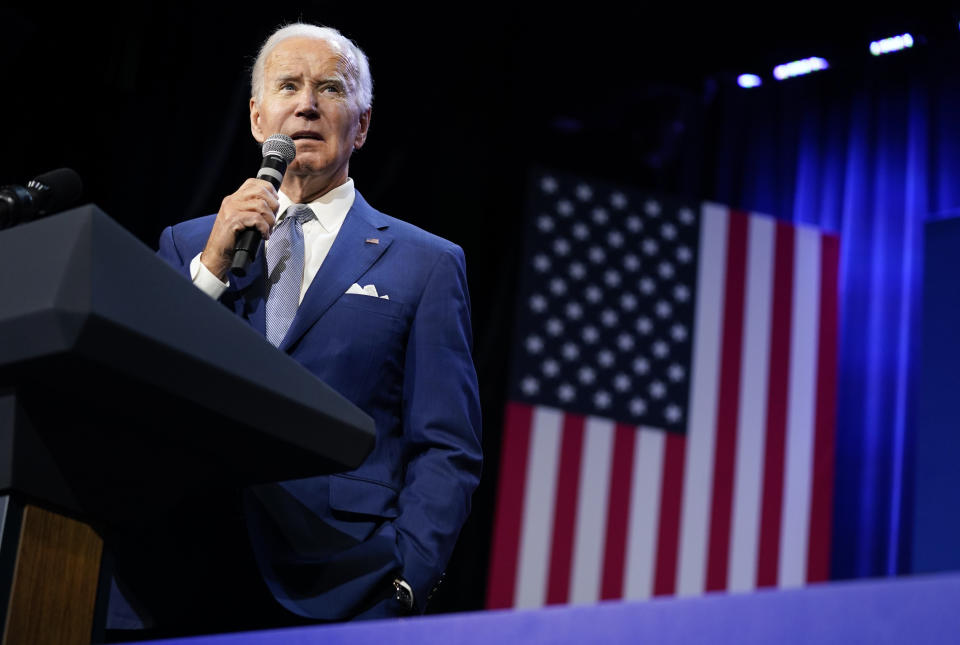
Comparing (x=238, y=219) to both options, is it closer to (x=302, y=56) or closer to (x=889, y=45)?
(x=302, y=56)

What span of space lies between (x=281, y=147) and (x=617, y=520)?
3381 mm

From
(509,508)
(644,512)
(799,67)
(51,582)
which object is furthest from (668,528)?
(51,582)

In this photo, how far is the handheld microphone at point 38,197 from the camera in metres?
1.01

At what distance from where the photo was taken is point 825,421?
4.72m

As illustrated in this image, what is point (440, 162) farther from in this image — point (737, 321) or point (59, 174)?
point (59, 174)

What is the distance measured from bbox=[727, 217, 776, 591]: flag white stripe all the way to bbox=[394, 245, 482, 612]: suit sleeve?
3.29 m

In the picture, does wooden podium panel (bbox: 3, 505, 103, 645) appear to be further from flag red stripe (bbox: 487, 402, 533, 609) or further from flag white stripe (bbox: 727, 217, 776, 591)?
flag white stripe (bbox: 727, 217, 776, 591)

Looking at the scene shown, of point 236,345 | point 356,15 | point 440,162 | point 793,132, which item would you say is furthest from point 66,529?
point 793,132

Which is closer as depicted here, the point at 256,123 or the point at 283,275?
the point at 283,275

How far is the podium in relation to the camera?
67cm

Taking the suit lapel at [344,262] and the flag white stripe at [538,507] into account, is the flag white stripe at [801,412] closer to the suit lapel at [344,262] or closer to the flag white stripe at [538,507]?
the flag white stripe at [538,507]

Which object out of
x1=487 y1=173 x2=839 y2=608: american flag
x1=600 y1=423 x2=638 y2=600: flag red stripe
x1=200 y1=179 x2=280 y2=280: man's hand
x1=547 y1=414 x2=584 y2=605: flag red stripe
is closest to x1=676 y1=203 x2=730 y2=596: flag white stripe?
x1=487 y1=173 x2=839 y2=608: american flag

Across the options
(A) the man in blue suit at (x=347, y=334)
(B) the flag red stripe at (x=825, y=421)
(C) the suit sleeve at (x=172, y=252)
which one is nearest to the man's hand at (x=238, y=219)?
(A) the man in blue suit at (x=347, y=334)

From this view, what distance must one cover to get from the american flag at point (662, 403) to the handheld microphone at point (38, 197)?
3358 millimetres
